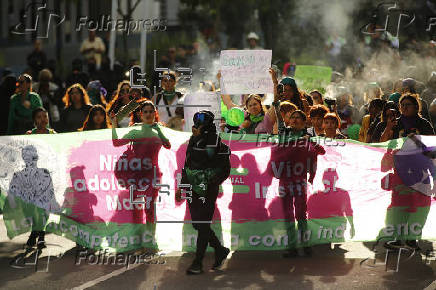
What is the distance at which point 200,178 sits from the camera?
29.1 feet

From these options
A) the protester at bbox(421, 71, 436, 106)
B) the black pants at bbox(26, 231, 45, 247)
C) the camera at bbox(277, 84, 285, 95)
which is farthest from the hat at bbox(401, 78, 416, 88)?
the black pants at bbox(26, 231, 45, 247)

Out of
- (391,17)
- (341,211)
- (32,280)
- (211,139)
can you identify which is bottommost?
(32,280)

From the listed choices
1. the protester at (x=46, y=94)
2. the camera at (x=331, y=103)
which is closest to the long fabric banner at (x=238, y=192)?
the camera at (x=331, y=103)

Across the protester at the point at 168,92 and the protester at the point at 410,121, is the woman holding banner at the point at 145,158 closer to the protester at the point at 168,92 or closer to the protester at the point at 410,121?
the protester at the point at 168,92

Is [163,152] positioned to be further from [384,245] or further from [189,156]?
[384,245]

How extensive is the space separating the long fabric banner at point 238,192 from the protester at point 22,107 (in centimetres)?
296

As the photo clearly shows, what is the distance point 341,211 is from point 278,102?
1528 millimetres

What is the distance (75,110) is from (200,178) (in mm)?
3863

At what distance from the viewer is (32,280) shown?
863 cm

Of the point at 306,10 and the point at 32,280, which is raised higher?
the point at 306,10

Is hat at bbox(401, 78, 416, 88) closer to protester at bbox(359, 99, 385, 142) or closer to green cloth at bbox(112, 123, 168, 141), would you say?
protester at bbox(359, 99, 385, 142)

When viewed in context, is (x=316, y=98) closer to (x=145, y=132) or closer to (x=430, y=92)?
(x=430, y=92)

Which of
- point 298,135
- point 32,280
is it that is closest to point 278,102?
point 298,135

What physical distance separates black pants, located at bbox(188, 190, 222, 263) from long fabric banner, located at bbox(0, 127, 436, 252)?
0.31 metres
